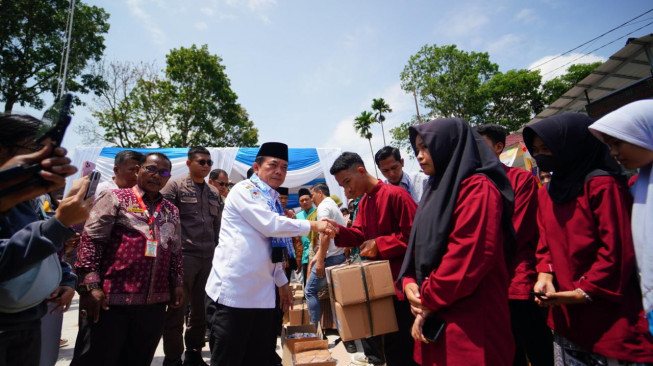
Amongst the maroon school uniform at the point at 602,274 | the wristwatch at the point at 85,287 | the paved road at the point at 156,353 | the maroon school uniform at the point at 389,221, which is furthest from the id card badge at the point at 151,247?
the maroon school uniform at the point at 602,274

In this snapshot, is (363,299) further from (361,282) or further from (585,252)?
(585,252)

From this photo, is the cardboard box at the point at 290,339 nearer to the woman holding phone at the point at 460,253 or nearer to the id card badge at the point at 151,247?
the id card badge at the point at 151,247

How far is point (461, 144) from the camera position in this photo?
6.06ft

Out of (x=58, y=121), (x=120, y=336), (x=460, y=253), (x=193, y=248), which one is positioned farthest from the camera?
(x=193, y=248)

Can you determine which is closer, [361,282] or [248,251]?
[361,282]

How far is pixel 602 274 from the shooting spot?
5.27ft

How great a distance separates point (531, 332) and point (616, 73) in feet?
34.4

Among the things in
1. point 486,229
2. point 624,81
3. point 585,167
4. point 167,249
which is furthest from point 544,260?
point 624,81

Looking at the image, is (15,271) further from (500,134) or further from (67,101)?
(500,134)

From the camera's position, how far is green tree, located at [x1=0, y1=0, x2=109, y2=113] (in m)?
13.0

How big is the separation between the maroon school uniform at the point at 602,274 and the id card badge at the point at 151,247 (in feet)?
8.96

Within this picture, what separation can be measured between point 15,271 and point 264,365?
5.98ft

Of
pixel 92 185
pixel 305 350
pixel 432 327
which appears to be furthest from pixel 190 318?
pixel 432 327

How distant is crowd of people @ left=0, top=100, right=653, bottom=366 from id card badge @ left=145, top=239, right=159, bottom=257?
14 mm
